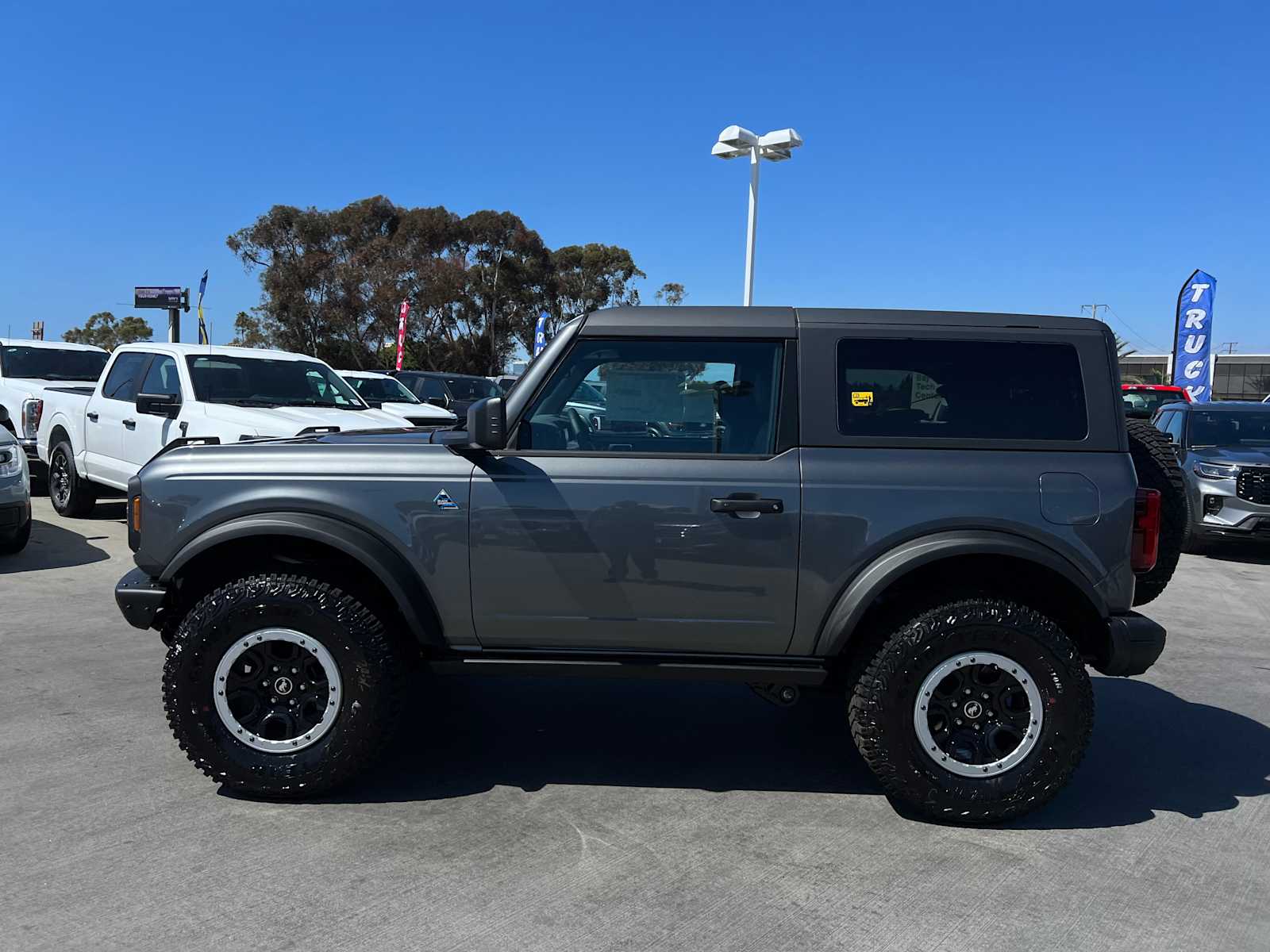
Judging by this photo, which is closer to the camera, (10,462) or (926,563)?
(926,563)

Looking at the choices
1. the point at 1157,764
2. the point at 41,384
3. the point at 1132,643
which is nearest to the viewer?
the point at 1132,643

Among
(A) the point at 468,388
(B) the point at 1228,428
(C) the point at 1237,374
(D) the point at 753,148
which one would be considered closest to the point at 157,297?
(A) the point at 468,388

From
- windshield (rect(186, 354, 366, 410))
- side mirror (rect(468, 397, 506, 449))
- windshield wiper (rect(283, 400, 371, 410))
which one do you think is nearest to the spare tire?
side mirror (rect(468, 397, 506, 449))

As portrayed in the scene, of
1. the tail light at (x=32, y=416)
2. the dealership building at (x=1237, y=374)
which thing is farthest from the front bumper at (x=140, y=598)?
the dealership building at (x=1237, y=374)

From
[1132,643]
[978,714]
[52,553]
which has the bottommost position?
[52,553]

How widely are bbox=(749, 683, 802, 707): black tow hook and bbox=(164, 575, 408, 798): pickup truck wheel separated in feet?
4.80

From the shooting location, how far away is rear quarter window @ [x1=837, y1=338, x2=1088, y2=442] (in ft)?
13.0

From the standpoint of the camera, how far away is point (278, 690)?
3982 mm

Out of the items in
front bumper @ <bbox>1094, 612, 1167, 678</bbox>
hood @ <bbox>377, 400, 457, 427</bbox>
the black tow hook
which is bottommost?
the black tow hook

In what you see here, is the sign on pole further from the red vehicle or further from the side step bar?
the side step bar

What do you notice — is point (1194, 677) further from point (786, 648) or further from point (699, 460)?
point (699, 460)

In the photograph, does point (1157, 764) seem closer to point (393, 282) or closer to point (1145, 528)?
point (1145, 528)

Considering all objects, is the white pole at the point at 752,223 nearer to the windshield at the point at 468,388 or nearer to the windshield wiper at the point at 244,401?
the windshield at the point at 468,388

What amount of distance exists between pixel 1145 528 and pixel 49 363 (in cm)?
1411
